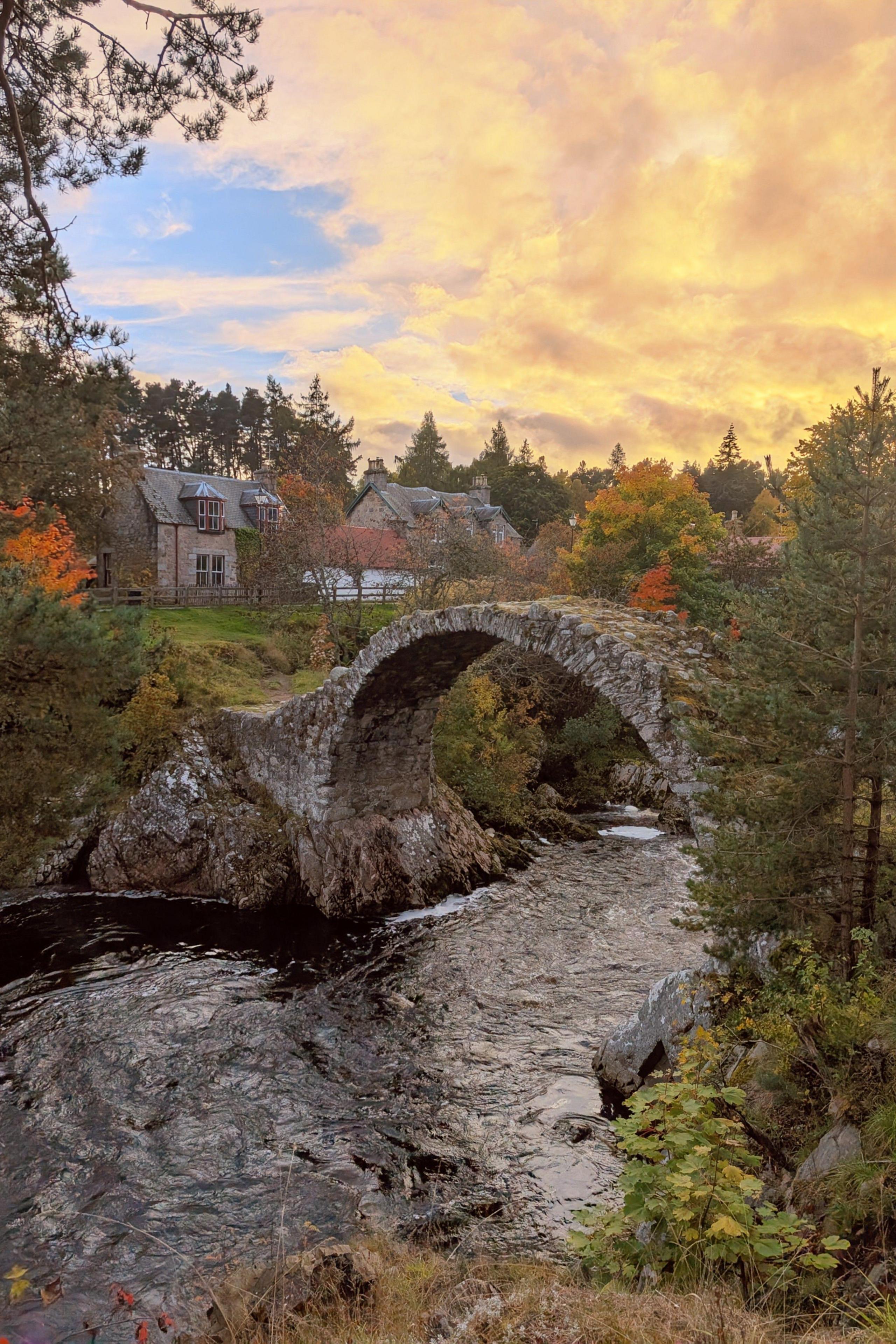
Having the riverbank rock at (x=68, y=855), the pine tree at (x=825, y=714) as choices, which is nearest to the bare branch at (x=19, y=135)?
the pine tree at (x=825, y=714)

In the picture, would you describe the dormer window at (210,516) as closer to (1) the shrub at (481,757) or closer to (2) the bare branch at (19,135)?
(1) the shrub at (481,757)

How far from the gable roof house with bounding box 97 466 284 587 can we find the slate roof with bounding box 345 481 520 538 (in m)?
6.88

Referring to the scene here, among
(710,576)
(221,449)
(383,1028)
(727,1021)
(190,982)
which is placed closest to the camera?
(727,1021)

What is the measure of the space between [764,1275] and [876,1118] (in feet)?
4.20

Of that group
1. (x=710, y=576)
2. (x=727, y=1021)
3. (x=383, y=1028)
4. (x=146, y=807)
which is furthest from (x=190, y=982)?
(x=710, y=576)

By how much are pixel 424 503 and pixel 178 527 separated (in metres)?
15.6

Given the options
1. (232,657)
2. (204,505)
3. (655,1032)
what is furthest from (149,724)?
(204,505)

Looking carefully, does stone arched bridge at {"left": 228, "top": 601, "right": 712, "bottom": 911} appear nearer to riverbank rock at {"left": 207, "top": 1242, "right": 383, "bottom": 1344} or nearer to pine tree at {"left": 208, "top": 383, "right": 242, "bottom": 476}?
riverbank rock at {"left": 207, "top": 1242, "right": 383, "bottom": 1344}

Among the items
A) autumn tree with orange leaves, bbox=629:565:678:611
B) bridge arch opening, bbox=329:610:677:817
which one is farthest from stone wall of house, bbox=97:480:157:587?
bridge arch opening, bbox=329:610:677:817

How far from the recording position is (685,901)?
13453mm

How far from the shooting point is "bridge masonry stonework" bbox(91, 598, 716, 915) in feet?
44.8

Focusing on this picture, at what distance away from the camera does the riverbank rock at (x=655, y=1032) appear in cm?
743

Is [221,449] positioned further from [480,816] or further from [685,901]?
[685,901]

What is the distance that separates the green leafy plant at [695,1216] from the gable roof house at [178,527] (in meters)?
30.9
